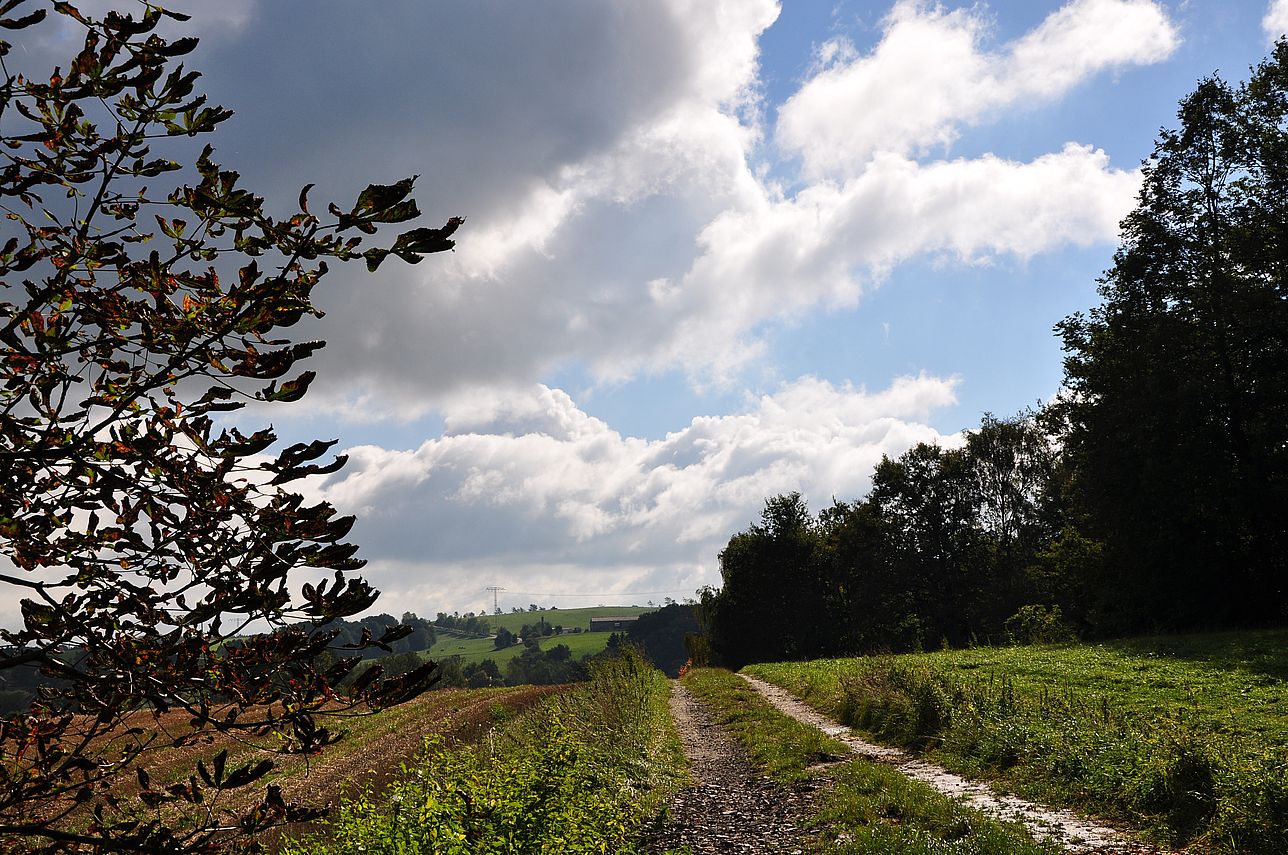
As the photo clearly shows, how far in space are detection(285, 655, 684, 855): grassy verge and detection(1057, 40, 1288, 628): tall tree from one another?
23.8m

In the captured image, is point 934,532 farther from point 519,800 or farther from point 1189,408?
point 519,800

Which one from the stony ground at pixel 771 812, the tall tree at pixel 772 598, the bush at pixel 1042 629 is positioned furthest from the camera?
the tall tree at pixel 772 598

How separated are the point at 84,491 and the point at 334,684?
3.15 ft

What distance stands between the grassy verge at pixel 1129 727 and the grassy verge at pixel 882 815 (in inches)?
55.3

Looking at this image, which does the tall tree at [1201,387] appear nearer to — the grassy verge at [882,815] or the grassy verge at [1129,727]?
the grassy verge at [1129,727]

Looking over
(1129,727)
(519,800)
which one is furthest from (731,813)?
(1129,727)

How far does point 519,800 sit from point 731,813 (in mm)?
5094

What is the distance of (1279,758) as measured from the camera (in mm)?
8797

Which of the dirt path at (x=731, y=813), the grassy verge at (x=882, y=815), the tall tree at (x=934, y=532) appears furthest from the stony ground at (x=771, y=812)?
the tall tree at (x=934, y=532)

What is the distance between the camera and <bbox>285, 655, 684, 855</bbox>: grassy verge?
6.50m

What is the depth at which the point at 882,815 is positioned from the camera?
10461mm

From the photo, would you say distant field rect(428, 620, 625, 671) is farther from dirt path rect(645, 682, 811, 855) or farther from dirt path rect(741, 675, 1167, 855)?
dirt path rect(741, 675, 1167, 855)

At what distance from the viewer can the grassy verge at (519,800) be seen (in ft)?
21.3

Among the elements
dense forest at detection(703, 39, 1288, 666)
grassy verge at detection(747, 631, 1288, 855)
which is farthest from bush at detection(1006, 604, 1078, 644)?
grassy verge at detection(747, 631, 1288, 855)
